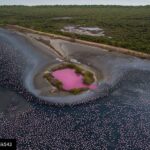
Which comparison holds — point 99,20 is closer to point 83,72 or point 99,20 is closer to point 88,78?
point 83,72

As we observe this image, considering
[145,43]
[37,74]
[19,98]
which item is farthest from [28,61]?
[145,43]

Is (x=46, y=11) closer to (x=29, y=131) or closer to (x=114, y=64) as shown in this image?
(x=114, y=64)

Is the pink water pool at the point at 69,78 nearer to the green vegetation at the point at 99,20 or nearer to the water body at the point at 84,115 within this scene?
the water body at the point at 84,115

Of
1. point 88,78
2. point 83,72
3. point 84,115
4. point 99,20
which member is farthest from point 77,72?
point 99,20

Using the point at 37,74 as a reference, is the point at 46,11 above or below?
above

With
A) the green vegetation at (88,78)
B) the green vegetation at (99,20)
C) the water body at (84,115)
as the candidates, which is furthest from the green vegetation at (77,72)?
the green vegetation at (99,20)

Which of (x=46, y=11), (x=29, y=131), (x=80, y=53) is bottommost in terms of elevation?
(x=29, y=131)
